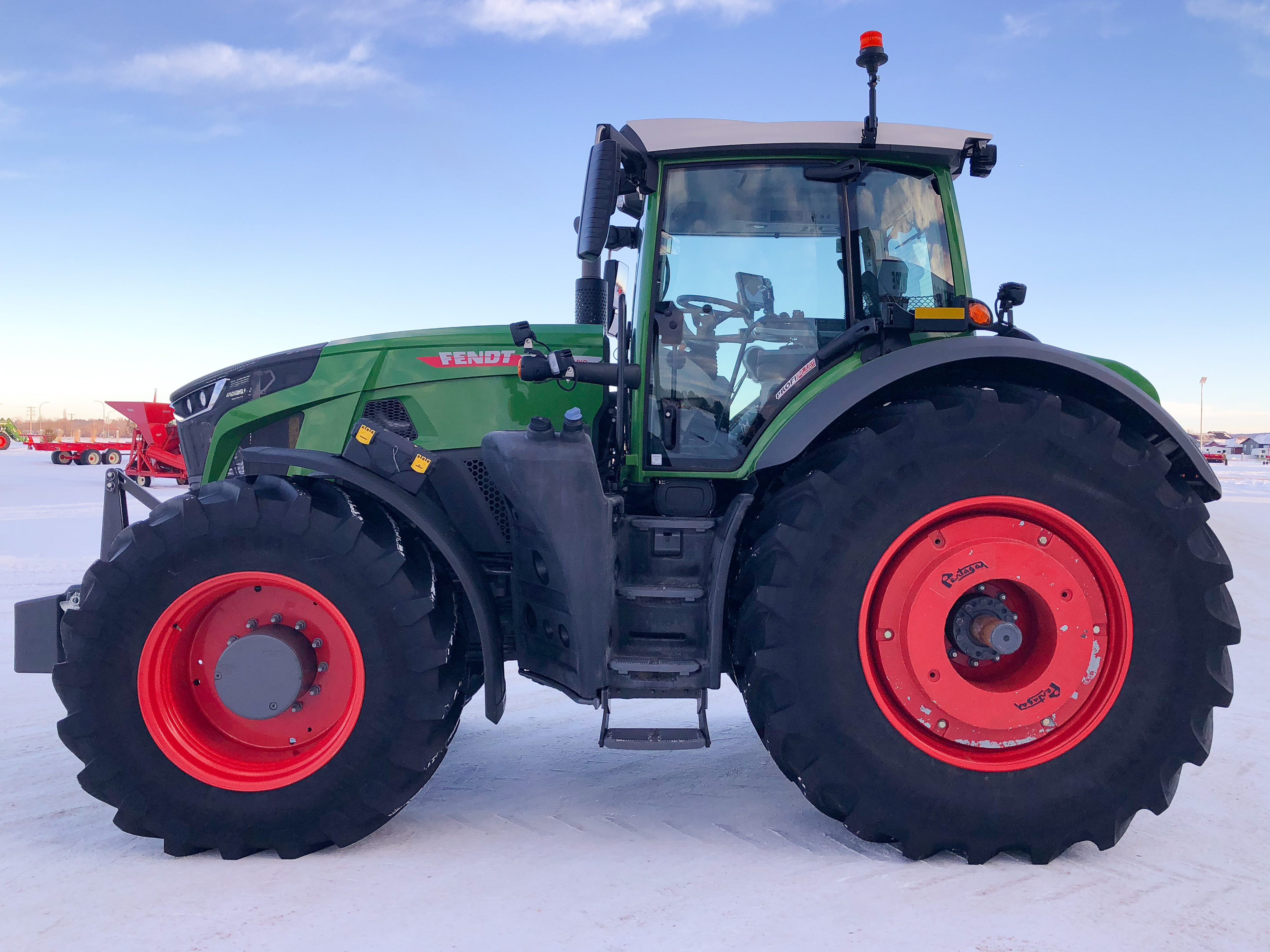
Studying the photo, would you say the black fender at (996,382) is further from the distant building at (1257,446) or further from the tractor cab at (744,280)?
the distant building at (1257,446)

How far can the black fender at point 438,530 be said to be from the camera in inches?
111

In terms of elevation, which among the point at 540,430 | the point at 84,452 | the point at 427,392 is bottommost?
the point at 84,452

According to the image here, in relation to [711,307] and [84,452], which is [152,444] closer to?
[84,452]

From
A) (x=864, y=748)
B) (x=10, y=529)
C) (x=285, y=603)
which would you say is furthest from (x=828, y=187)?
(x=10, y=529)

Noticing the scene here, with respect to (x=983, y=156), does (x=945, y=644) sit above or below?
below

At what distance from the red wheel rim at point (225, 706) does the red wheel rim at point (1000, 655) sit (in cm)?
175

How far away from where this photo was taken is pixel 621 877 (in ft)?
8.13

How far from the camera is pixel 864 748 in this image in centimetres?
259

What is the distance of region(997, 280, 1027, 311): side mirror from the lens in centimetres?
306

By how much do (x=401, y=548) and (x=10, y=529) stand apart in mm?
10588

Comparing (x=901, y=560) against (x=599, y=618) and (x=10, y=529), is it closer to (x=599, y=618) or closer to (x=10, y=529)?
(x=599, y=618)

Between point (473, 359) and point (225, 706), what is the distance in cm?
153

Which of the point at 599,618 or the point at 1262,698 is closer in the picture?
the point at 599,618

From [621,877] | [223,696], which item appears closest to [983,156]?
[621,877]
